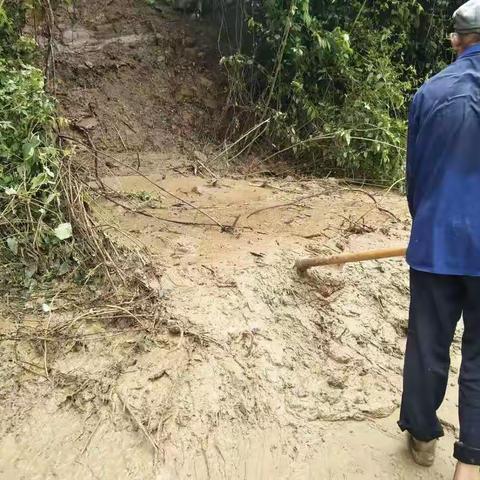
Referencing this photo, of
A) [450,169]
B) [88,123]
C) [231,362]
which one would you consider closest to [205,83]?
[88,123]

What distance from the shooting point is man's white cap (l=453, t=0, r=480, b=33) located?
6.44ft

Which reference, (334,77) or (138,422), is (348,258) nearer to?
(138,422)

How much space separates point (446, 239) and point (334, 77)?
3723 mm

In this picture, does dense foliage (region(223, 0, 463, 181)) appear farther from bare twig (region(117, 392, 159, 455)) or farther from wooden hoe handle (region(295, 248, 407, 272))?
bare twig (region(117, 392, 159, 455))

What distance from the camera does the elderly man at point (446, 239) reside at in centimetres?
197

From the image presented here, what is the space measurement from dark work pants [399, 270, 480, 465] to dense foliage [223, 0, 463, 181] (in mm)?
3045

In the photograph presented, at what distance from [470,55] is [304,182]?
119 inches

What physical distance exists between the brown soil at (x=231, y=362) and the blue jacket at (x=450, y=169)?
1.01 m

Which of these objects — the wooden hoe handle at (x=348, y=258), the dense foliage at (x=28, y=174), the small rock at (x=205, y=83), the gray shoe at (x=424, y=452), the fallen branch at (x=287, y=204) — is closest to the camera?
the gray shoe at (x=424, y=452)

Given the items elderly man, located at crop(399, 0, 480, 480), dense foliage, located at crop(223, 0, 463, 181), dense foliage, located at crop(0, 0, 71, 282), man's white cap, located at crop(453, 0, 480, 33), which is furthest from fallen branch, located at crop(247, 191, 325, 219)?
man's white cap, located at crop(453, 0, 480, 33)

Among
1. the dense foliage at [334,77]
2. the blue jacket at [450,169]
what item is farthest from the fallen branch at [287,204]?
the blue jacket at [450,169]

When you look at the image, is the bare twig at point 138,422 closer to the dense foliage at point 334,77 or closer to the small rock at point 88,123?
the dense foliage at point 334,77

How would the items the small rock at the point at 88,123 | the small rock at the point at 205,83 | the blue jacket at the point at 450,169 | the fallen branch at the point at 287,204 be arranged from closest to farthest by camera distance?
the blue jacket at the point at 450,169
the fallen branch at the point at 287,204
the small rock at the point at 88,123
the small rock at the point at 205,83

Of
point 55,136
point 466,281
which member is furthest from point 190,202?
point 466,281
